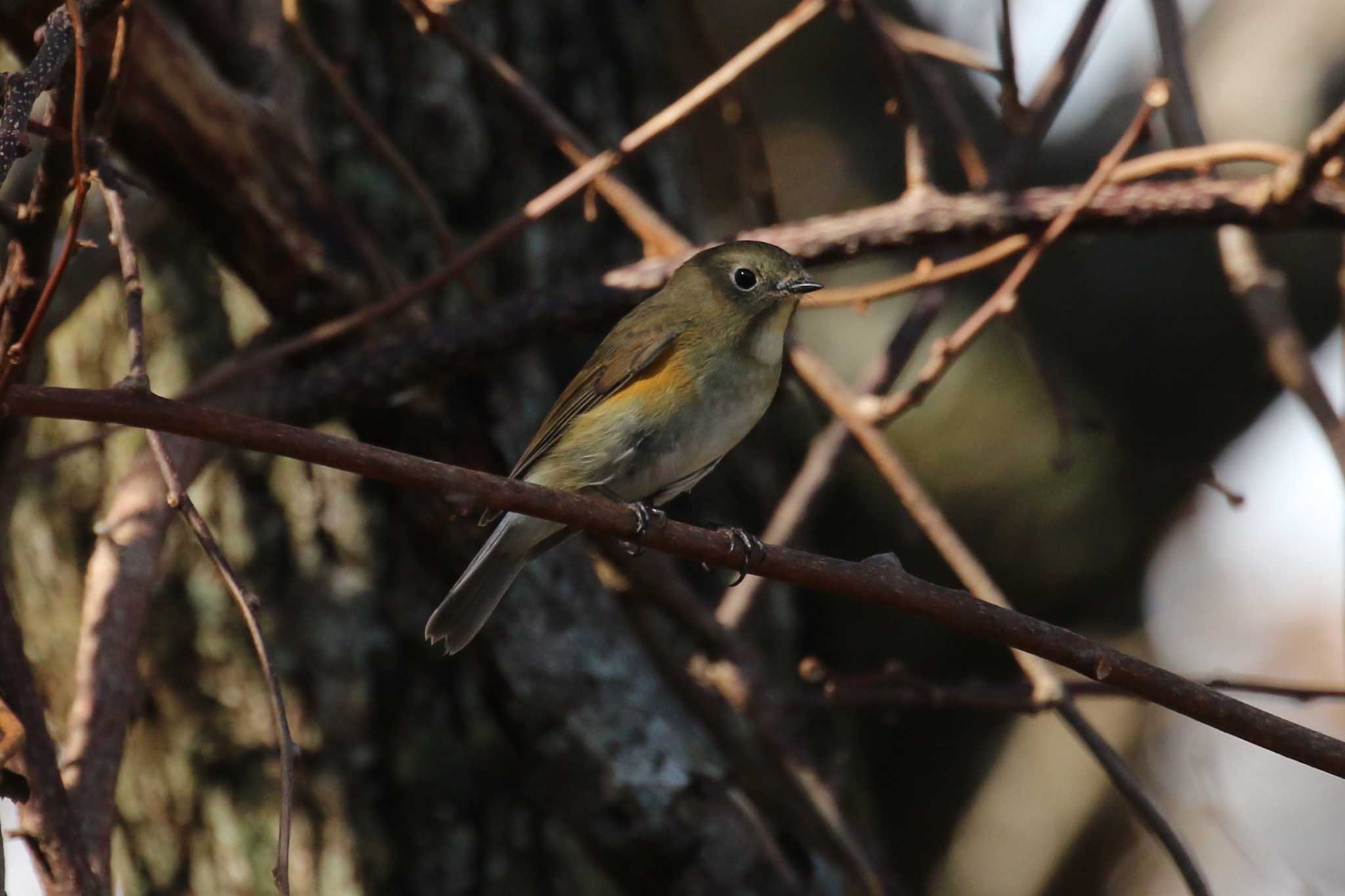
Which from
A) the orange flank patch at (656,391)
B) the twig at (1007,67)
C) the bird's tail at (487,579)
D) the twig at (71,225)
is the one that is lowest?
the twig at (71,225)

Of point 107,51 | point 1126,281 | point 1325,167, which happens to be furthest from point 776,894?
point 1126,281

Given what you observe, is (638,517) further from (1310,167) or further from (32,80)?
(1310,167)

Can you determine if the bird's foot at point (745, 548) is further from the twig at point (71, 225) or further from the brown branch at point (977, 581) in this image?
the twig at point (71, 225)

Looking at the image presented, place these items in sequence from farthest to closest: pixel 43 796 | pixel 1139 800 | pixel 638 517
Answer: pixel 1139 800, pixel 43 796, pixel 638 517

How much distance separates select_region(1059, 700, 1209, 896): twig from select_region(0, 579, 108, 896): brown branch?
187 centimetres

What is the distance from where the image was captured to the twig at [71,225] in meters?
1.66

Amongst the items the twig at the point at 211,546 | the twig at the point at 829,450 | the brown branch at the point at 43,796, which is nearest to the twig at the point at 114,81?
the twig at the point at 211,546

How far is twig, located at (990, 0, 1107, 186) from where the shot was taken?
3773mm

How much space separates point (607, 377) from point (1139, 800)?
1.50m

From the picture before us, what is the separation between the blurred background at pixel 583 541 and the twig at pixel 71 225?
942mm

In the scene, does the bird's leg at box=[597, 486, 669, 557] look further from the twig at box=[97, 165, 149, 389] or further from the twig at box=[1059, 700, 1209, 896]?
the twig at box=[1059, 700, 1209, 896]

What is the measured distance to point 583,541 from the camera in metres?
3.86

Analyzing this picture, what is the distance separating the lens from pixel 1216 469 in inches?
200

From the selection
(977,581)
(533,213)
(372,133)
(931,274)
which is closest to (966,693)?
(977,581)
